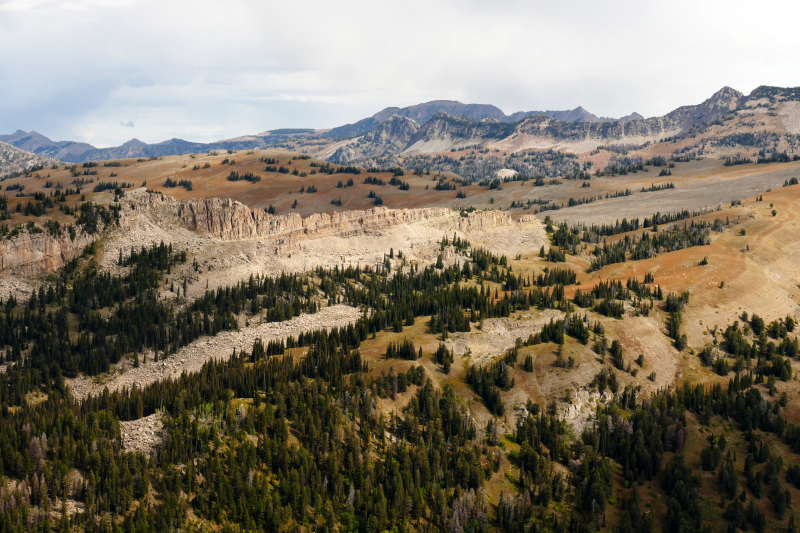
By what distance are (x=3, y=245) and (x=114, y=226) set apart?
28179 millimetres

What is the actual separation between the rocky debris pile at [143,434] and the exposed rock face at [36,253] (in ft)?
275

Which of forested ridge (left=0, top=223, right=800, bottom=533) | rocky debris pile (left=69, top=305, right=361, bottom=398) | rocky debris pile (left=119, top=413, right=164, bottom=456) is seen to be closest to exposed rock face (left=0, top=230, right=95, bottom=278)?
forested ridge (left=0, top=223, right=800, bottom=533)

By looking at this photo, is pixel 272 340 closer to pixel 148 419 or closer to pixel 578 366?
pixel 148 419

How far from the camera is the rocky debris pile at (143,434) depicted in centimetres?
8186

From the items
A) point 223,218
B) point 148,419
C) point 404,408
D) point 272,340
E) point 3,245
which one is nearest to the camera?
point 148,419

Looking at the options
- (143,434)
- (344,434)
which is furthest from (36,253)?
(344,434)

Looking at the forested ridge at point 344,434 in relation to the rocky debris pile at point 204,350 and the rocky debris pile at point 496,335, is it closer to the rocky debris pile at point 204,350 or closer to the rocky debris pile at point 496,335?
the rocky debris pile at point 204,350

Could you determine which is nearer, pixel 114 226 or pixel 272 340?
pixel 272 340

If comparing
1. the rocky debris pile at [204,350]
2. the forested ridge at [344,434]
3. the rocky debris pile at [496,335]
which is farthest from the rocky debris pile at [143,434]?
the rocky debris pile at [496,335]

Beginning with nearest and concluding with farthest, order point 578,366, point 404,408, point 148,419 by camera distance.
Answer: point 148,419 < point 404,408 < point 578,366

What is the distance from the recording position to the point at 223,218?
604ft

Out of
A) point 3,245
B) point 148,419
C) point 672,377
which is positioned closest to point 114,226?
point 3,245

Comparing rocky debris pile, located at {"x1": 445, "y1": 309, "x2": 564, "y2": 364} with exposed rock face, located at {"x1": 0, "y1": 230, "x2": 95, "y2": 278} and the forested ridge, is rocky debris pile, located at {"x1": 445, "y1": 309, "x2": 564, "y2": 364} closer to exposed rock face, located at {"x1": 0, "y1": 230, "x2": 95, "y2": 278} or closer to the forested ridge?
the forested ridge

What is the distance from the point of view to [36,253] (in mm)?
152500
